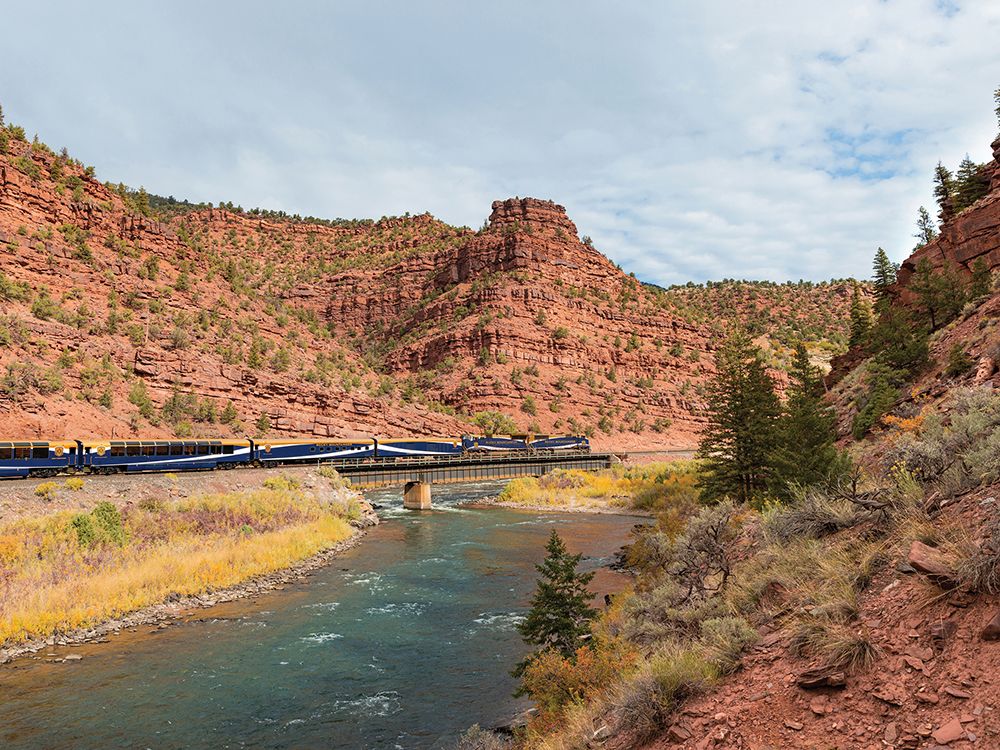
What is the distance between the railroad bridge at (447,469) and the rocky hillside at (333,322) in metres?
15.0

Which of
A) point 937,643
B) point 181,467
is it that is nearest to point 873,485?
point 937,643

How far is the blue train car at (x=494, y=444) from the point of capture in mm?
64625

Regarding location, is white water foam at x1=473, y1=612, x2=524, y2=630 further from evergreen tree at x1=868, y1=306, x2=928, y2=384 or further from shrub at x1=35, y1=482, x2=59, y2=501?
shrub at x1=35, y1=482, x2=59, y2=501

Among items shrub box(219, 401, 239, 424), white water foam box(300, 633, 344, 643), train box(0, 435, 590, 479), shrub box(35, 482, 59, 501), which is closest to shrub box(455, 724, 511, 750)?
white water foam box(300, 633, 344, 643)

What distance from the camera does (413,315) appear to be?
121 meters

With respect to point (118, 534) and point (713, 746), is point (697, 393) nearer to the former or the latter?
point (118, 534)

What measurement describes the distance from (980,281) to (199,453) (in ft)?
155

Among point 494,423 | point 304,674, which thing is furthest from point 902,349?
point 494,423

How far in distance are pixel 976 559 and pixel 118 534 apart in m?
28.3

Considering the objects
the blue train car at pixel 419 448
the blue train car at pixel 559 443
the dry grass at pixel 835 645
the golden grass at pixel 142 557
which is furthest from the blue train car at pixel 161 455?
the blue train car at pixel 559 443

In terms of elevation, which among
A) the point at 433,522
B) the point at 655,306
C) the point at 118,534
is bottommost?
the point at 433,522

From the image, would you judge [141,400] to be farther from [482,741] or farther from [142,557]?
[482,741]

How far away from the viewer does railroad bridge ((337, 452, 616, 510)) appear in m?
48.8

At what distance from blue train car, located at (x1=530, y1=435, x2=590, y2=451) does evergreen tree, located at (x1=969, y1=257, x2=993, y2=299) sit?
48.6 metres
